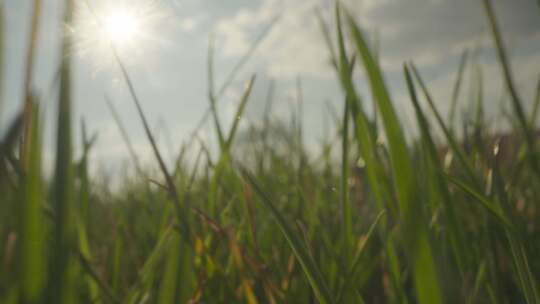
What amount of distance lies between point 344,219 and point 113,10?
32 cm

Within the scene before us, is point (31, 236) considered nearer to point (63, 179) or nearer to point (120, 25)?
point (63, 179)

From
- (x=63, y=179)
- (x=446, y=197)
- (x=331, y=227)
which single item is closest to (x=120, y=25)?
(x=63, y=179)

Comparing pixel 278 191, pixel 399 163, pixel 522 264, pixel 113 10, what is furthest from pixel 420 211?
pixel 278 191

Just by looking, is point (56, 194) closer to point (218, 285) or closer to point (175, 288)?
point (175, 288)

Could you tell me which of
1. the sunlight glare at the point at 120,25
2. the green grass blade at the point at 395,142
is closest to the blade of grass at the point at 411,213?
the green grass blade at the point at 395,142

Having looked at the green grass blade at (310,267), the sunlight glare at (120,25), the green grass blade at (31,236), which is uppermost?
the sunlight glare at (120,25)

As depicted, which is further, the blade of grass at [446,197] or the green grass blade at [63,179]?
the blade of grass at [446,197]

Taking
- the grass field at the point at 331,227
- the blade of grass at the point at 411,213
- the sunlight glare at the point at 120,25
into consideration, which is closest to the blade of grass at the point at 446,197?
the grass field at the point at 331,227

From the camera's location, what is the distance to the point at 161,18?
531 millimetres

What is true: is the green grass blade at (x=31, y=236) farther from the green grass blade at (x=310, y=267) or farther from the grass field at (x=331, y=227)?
the green grass blade at (x=310, y=267)

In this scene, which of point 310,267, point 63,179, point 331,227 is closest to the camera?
point 63,179

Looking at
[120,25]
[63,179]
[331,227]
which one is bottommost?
[331,227]

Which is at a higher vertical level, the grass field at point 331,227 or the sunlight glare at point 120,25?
the sunlight glare at point 120,25

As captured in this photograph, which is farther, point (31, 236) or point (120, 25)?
point (120, 25)
